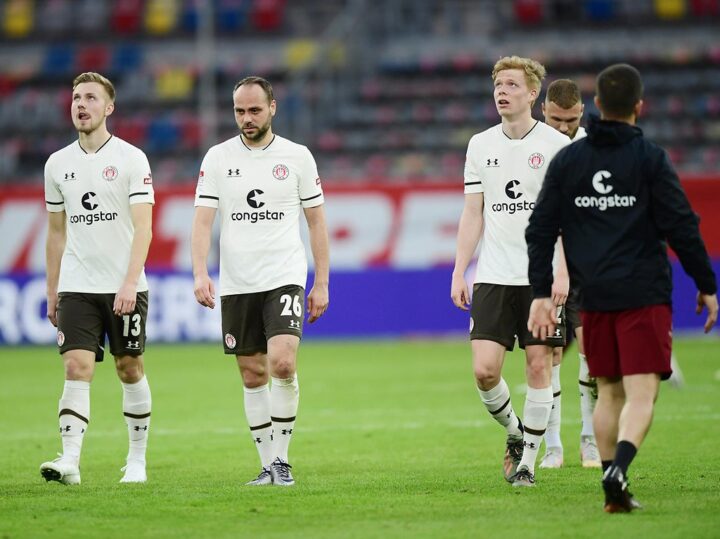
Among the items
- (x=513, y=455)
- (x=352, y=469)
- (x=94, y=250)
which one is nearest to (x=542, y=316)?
(x=513, y=455)

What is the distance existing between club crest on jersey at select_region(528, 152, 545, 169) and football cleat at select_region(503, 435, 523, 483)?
1.75 metres

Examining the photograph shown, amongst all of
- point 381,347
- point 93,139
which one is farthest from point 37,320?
point 93,139

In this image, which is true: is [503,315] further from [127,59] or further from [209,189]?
[127,59]

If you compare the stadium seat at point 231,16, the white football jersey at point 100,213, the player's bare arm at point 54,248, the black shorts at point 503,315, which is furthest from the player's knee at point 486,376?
the stadium seat at point 231,16

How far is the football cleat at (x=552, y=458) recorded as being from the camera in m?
9.46

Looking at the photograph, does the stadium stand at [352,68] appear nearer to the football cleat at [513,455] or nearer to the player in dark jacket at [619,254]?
the football cleat at [513,455]

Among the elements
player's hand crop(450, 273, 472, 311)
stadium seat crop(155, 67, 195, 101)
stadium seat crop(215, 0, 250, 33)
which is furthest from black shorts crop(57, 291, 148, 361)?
stadium seat crop(215, 0, 250, 33)

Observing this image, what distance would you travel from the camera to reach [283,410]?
8.62 meters

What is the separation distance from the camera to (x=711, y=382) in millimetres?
15812

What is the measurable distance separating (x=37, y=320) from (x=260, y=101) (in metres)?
15.7

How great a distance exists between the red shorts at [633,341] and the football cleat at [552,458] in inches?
100

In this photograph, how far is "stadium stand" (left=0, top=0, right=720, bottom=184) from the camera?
30.3 m

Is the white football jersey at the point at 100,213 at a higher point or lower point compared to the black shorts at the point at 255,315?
higher

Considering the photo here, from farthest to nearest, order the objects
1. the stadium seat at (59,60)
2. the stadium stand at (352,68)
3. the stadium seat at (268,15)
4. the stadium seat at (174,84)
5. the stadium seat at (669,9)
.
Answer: the stadium seat at (59,60) < the stadium seat at (268,15) < the stadium seat at (174,84) < the stadium seat at (669,9) < the stadium stand at (352,68)
